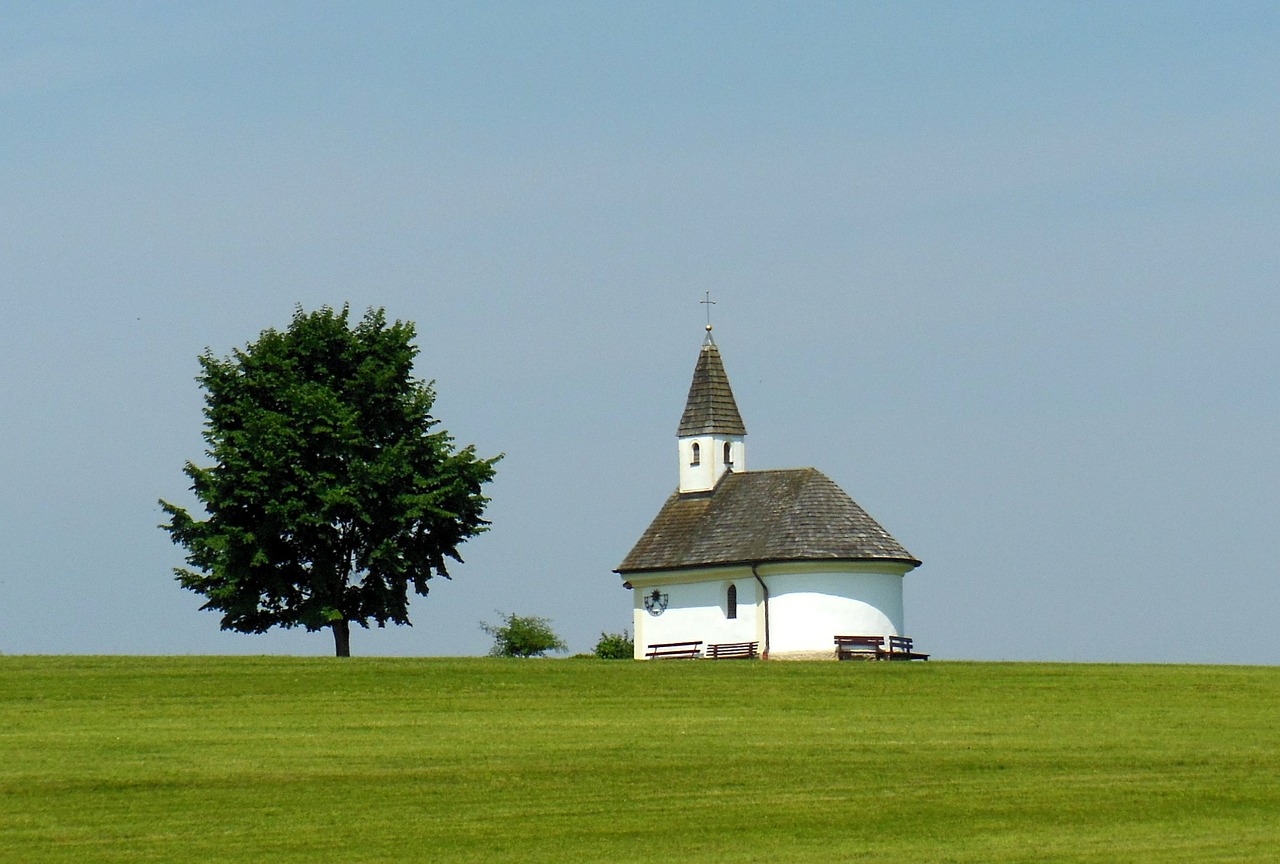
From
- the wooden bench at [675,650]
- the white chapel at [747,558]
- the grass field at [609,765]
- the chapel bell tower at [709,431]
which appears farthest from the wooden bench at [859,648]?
the grass field at [609,765]

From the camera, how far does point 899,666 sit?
44.6 m

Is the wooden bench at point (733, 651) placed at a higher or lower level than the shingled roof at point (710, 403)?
lower

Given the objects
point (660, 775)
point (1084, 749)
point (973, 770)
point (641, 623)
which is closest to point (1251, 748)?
point (1084, 749)

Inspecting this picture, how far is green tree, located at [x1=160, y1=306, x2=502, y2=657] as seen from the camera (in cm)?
5172

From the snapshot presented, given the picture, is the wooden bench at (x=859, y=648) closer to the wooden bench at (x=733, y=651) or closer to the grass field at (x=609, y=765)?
the wooden bench at (x=733, y=651)

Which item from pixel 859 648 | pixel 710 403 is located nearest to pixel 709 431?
pixel 710 403

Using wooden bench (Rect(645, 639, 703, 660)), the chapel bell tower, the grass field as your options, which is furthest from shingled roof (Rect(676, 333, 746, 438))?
the grass field

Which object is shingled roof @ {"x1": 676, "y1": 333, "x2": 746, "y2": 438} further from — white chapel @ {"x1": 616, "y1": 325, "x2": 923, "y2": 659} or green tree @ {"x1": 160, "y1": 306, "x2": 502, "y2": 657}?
green tree @ {"x1": 160, "y1": 306, "x2": 502, "y2": 657}

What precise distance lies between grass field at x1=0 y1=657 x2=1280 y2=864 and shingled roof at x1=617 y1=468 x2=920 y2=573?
1299 centimetres

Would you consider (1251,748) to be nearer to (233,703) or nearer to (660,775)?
(660,775)

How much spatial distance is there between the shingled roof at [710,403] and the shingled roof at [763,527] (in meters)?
1.54

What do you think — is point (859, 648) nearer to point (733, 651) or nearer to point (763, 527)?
point (733, 651)

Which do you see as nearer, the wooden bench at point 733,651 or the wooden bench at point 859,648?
the wooden bench at point 859,648

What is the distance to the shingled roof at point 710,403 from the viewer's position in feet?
197
